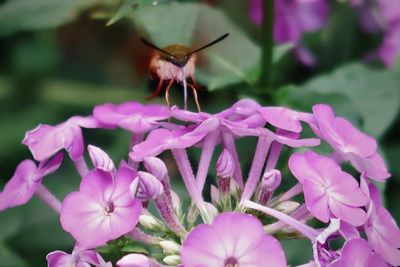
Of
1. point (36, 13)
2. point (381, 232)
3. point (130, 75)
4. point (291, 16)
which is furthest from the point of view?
point (130, 75)

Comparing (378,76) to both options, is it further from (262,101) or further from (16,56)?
(16,56)

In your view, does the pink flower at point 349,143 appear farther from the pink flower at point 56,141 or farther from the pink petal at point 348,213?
the pink flower at point 56,141

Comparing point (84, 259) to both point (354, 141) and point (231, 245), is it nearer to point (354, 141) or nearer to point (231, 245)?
point (231, 245)

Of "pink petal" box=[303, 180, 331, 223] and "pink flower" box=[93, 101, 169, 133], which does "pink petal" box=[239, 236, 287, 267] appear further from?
"pink flower" box=[93, 101, 169, 133]

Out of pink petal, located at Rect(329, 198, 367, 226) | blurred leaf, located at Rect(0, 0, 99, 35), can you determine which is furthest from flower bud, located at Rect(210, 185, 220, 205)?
blurred leaf, located at Rect(0, 0, 99, 35)

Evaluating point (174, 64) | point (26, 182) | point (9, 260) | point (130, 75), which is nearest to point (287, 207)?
point (174, 64)
